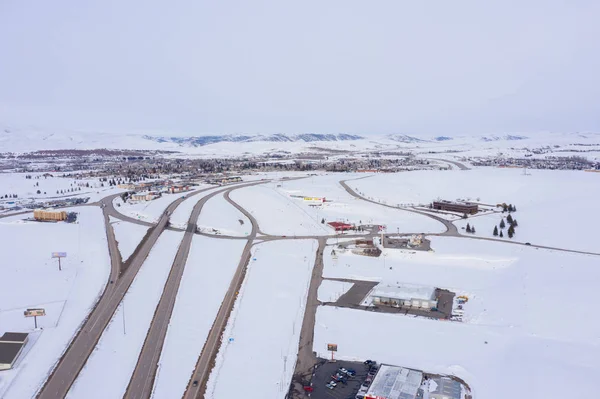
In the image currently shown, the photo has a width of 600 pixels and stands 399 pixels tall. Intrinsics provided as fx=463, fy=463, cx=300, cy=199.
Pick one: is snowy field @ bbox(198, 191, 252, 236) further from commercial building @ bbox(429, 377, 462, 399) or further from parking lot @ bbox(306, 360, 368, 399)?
commercial building @ bbox(429, 377, 462, 399)

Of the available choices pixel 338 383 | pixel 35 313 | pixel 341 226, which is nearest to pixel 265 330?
pixel 338 383

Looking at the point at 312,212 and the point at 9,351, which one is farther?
the point at 312,212

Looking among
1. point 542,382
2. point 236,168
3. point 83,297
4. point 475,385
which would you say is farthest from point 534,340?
point 236,168

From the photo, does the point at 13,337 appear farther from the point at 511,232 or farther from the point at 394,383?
the point at 511,232

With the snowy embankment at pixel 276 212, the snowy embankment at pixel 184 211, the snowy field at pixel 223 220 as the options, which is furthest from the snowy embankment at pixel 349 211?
the snowy embankment at pixel 184 211

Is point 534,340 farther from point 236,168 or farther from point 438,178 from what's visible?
point 236,168

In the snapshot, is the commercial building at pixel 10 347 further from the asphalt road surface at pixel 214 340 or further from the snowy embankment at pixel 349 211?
the snowy embankment at pixel 349 211

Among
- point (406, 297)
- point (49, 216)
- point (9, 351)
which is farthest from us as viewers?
point (49, 216)
